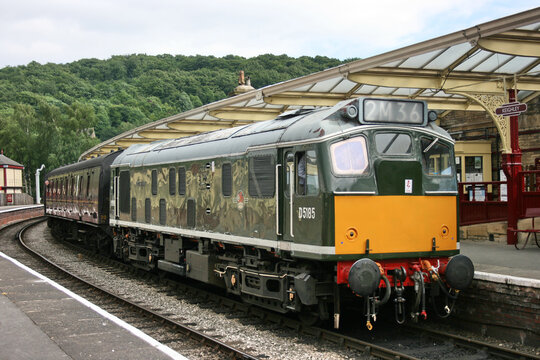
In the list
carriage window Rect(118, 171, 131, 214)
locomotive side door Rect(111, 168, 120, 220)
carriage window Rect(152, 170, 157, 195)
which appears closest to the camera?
carriage window Rect(152, 170, 157, 195)

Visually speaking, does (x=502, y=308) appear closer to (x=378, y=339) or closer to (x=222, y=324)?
(x=378, y=339)

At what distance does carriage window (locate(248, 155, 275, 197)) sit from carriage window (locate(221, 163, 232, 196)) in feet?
2.89

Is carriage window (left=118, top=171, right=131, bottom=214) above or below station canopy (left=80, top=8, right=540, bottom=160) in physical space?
below

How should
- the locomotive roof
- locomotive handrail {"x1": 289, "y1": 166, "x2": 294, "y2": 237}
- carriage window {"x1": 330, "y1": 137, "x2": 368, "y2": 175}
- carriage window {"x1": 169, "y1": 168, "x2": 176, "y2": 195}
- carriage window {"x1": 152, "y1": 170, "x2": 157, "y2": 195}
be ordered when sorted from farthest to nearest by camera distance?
1. carriage window {"x1": 152, "y1": 170, "x2": 157, "y2": 195}
2. carriage window {"x1": 169, "y1": 168, "x2": 176, "y2": 195}
3. locomotive handrail {"x1": 289, "y1": 166, "x2": 294, "y2": 237}
4. the locomotive roof
5. carriage window {"x1": 330, "y1": 137, "x2": 368, "y2": 175}

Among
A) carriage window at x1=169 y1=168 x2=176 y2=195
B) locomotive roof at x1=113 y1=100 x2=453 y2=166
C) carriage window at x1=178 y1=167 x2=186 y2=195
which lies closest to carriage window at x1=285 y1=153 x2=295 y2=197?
locomotive roof at x1=113 y1=100 x2=453 y2=166

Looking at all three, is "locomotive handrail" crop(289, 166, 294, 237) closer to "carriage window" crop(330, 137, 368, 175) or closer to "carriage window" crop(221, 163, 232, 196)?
"carriage window" crop(330, 137, 368, 175)

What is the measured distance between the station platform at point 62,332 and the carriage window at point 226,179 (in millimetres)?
3093

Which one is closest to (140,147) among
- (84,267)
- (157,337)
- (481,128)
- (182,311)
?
(84,267)

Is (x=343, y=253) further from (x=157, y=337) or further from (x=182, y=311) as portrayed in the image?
(x=182, y=311)

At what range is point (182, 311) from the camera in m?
11.8

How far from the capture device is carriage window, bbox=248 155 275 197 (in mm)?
9688

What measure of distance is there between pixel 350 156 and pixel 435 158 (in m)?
1.64

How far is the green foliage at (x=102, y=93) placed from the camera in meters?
82.6

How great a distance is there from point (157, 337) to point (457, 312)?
5.06 metres
